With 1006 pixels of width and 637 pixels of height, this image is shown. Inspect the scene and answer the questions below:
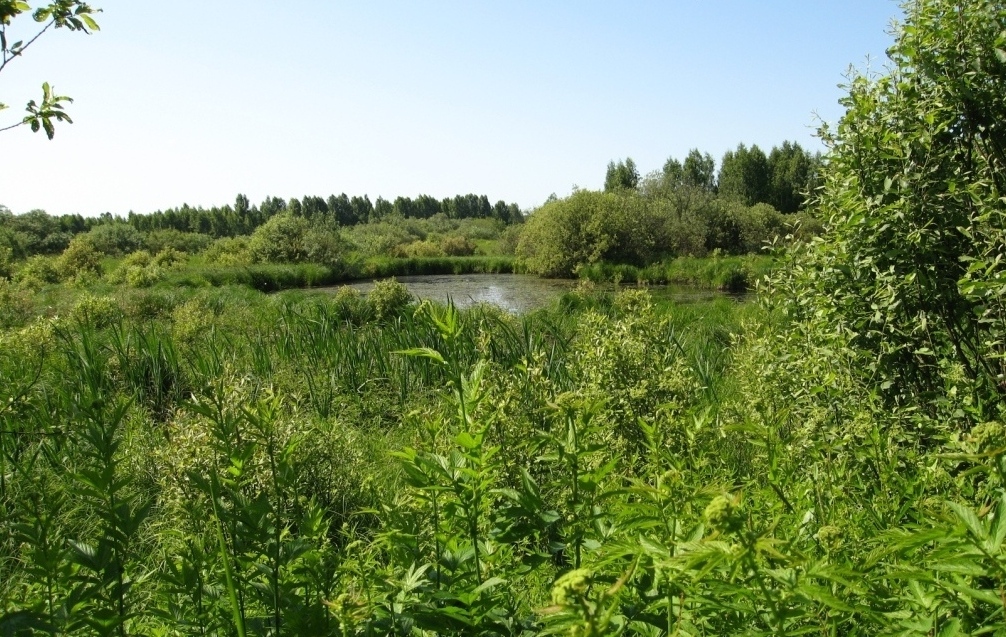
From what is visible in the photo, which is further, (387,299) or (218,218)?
(218,218)

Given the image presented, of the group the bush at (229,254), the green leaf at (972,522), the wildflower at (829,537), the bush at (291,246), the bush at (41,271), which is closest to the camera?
the green leaf at (972,522)

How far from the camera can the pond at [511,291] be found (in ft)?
57.8

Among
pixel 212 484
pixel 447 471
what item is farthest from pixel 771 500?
pixel 212 484

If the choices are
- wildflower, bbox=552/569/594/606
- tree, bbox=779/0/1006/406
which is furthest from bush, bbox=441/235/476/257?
wildflower, bbox=552/569/594/606

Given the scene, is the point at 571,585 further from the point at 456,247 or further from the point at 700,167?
the point at 700,167

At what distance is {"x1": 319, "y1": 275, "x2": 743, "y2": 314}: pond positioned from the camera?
17.6m

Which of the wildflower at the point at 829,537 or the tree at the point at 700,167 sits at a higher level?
the tree at the point at 700,167

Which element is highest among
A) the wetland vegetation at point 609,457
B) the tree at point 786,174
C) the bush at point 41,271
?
the tree at point 786,174

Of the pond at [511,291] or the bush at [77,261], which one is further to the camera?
the bush at [77,261]

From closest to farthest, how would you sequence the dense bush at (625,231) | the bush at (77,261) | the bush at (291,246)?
the bush at (77,261), the dense bush at (625,231), the bush at (291,246)

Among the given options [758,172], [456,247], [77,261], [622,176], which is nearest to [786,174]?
[758,172]

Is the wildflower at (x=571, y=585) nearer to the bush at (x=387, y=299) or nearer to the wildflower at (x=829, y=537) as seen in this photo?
the wildflower at (x=829, y=537)

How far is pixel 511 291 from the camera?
69.8 ft

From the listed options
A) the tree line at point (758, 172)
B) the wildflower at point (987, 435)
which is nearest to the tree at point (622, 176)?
the tree line at point (758, 172)
